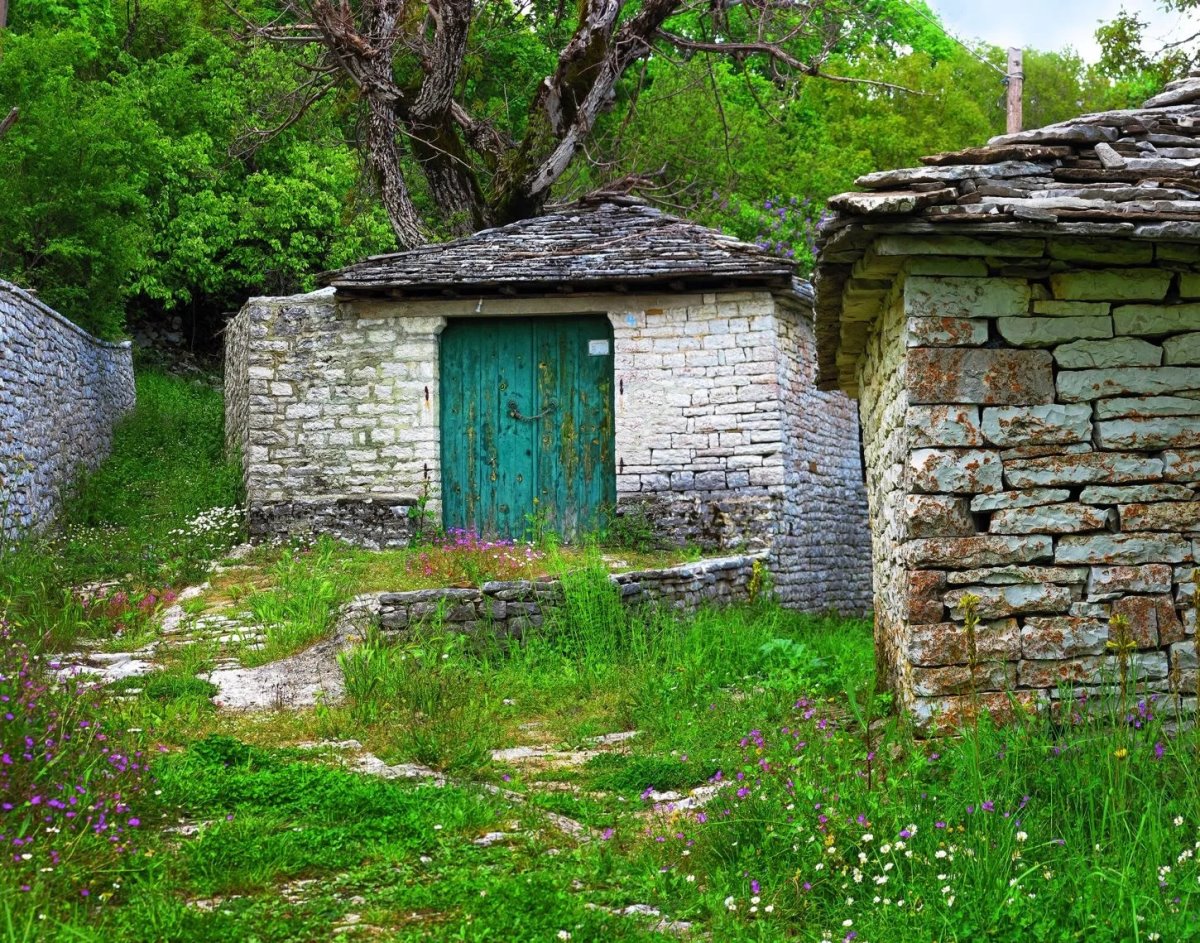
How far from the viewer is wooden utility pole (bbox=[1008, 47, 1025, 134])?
13016 millimetres

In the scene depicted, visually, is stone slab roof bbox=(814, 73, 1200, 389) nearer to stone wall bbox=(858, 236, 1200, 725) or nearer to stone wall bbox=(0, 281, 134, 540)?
stone wall bbox=(858, 236, 1200, 725)

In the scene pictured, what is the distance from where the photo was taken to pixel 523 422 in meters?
11.9

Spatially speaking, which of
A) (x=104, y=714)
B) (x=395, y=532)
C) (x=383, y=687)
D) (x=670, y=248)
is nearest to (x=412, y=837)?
(x=104, y=714)

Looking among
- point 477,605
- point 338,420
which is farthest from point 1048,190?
point 338,420

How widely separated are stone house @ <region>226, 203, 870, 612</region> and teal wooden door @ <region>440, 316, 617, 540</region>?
20 mm

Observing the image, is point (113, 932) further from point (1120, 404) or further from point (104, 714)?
point (1120, 404)

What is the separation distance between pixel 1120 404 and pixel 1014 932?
257 centimetres

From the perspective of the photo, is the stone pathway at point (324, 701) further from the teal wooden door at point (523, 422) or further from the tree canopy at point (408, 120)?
the tree canopy at point (408, 120)

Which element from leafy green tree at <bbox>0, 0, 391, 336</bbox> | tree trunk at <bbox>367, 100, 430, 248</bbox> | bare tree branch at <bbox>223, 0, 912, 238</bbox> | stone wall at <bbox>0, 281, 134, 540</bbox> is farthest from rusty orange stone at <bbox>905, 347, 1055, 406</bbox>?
leafy green tree at <bbox>0, 0, 391, 336</bbox>

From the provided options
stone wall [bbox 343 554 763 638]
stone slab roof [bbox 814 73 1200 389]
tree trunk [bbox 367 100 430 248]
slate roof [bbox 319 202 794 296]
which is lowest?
stone wall [bbox 343 554 763 638]

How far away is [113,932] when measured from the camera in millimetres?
3236

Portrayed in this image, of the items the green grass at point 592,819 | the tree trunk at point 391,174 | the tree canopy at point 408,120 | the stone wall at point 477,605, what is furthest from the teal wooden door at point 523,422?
the green grass at point 592,819

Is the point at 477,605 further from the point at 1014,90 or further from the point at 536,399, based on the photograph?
the point at 1014,90

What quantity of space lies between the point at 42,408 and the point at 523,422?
501 centimetres
